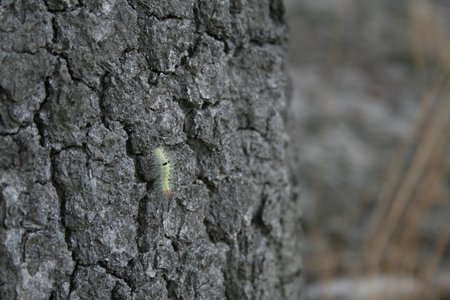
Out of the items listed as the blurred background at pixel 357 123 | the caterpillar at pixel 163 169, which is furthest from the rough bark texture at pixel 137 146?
the blurred background at pixel 357 123

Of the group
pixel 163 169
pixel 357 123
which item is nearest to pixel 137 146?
pixel 163 169

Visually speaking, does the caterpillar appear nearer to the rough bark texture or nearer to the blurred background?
the rough bark texture

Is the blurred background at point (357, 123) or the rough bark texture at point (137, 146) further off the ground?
the blurred background at point (357, 123)

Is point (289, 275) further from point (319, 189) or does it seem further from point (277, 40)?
point (319, 189)

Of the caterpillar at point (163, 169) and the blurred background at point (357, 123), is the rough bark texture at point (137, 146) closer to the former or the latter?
the caterpillar at point (163, 169)

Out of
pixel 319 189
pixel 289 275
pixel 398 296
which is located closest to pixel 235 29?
pixel 289 275
